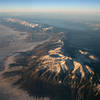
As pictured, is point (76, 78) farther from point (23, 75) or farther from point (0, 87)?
point (0, 87)

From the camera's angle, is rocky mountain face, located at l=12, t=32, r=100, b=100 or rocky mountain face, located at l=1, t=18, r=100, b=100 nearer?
rocky mountain face, located at l=1, t=18, r=100, b=100

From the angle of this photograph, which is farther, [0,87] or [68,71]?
[68,71]

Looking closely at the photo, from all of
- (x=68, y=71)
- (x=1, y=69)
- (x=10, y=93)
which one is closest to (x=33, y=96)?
(x=10, y=93)

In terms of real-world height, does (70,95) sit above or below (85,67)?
below

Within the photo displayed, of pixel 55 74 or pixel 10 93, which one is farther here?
pixel 55 74

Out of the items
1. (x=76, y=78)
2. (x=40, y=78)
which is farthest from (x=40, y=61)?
(x=76, y=78)

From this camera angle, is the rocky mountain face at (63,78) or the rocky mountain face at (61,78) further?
the rocky mountain face at (63,78)

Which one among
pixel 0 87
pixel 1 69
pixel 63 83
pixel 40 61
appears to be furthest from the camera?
pixel 40 61

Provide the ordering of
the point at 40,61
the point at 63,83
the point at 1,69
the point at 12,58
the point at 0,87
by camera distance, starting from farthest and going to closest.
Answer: the point at 12,58, the point at 40,61, the point at 1,69, the point at 63,83, the point at 0,87

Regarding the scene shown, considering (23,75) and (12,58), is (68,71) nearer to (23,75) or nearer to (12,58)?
(23,75)
